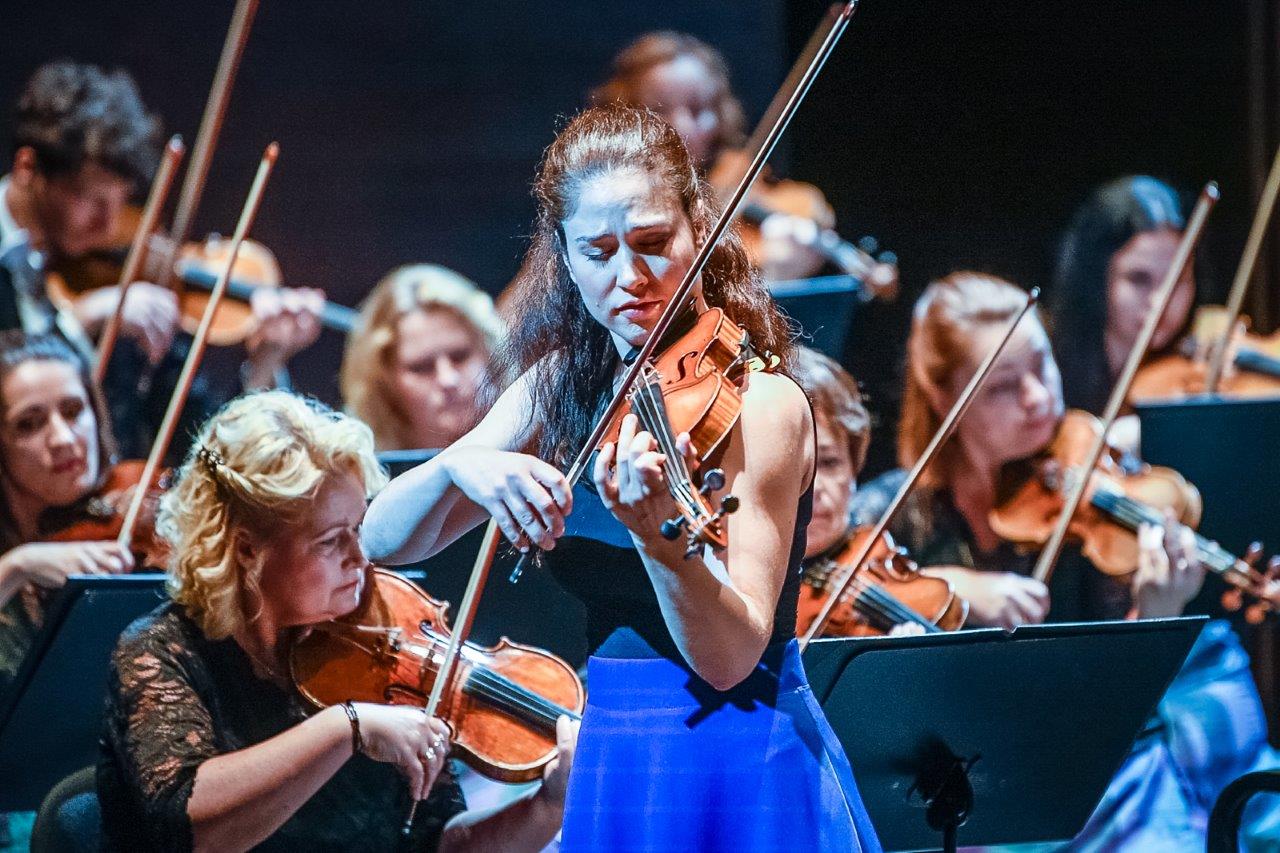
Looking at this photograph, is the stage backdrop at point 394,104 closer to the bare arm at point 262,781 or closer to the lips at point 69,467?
the lips at point 69,467

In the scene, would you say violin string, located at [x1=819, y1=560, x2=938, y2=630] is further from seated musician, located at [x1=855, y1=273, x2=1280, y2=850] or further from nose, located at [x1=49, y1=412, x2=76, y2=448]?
nose, located at [x1=49, y1=412, x2=76, y2=448]

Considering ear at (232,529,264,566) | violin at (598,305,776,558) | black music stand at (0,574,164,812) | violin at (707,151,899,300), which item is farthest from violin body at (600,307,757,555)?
violin at (707,151,899,300)

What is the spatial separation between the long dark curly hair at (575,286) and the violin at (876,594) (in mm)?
792

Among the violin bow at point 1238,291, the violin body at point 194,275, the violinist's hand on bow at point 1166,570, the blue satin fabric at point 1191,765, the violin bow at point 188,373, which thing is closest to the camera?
the violin bow at point 188,373

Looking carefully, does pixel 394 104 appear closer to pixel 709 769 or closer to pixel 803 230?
pixel 803 230

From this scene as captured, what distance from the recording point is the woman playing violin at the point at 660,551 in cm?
138

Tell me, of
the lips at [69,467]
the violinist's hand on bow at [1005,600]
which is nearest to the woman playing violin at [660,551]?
the violinist's hand on bow at [1005,600]

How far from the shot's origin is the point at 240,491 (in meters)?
1.95

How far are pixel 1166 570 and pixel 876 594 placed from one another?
0.72 meters

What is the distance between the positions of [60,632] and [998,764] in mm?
1130

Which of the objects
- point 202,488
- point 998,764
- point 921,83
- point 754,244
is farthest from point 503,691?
point 921,83

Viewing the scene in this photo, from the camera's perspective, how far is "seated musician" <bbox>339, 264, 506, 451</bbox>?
3.27 meters

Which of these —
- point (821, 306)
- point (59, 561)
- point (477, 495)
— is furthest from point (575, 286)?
point (59, 561)

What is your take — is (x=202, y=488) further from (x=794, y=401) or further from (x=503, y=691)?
(x=794, y=401)
